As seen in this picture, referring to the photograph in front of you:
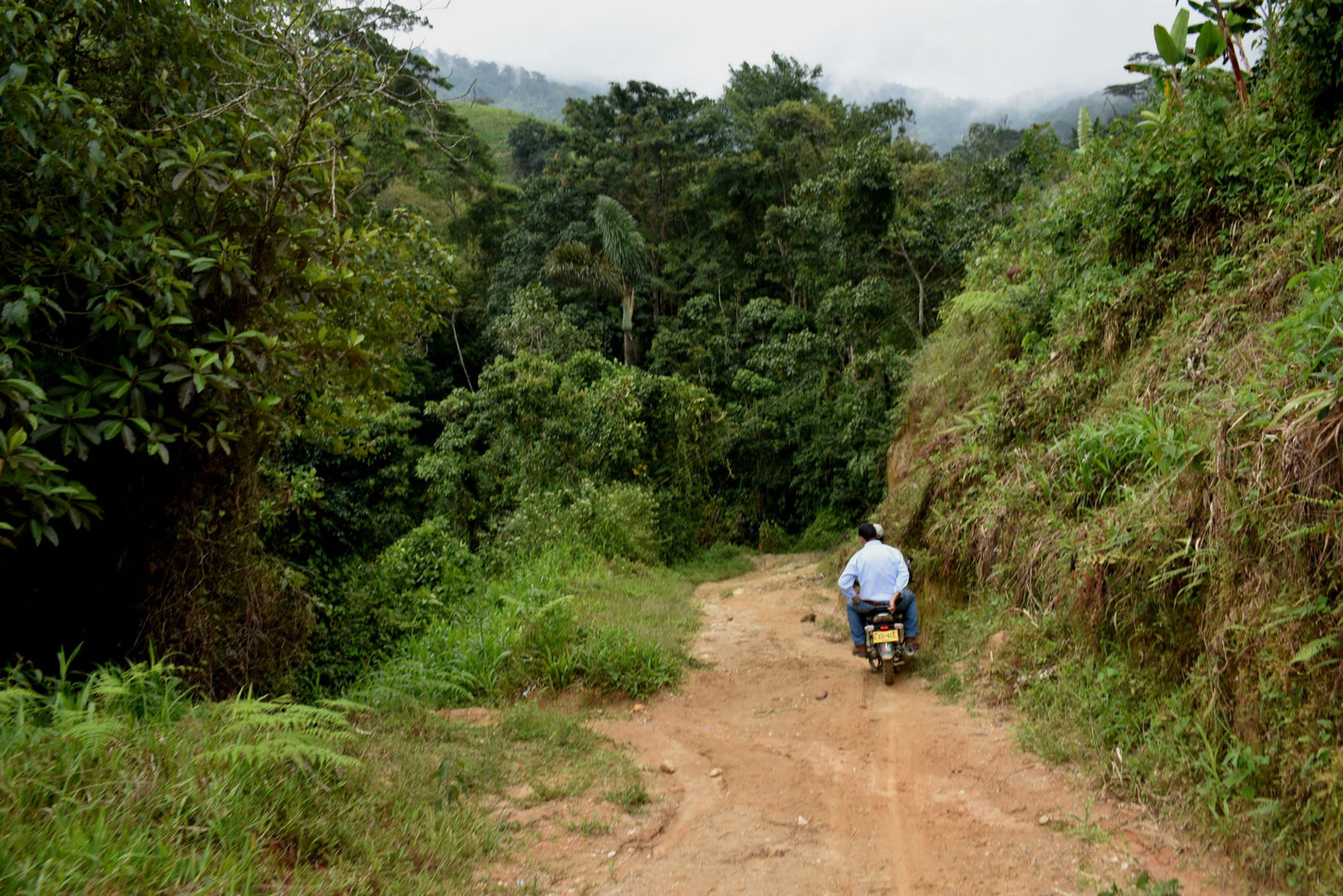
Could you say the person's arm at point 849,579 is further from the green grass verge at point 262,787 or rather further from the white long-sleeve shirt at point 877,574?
the green grass verge at point 262,787

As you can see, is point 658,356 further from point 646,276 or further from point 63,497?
point 63,497

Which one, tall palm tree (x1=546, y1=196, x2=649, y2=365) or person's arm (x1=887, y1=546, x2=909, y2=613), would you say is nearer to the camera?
person's arm (x1=887, y1=546, x2=909, y2=613)

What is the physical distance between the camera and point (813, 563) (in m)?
15.7

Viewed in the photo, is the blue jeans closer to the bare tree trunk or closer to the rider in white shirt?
the rider in white shirt

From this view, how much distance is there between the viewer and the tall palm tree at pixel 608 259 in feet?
79.8

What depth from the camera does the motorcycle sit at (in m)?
6.59

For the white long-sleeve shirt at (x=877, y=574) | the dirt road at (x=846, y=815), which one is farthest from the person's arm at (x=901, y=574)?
the dirt road at (x=846, y=815)

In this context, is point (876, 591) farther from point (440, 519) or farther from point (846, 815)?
point (440, 519)

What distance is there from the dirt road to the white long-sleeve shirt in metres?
0.76

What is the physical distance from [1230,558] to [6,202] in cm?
668

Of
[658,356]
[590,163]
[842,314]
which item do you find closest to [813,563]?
[842,314]

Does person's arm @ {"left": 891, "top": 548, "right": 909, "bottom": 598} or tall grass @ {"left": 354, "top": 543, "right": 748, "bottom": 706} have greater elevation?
person's arm @ {"left": 891, "top": 548, "right": 909, "bottom": 598}

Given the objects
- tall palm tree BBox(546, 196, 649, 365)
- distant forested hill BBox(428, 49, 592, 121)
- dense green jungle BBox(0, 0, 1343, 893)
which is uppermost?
distant forested hill BBox(428, 49, 592, 121)

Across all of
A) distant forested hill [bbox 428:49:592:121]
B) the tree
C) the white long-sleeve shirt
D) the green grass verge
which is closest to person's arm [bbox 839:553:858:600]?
the white long-sleeve shirt
